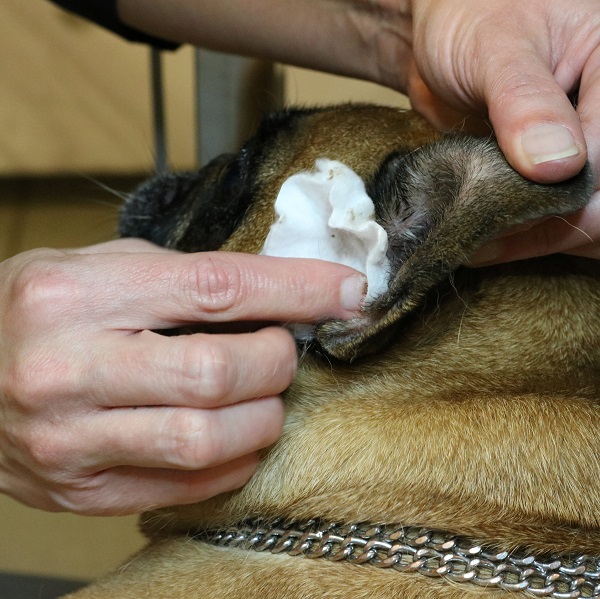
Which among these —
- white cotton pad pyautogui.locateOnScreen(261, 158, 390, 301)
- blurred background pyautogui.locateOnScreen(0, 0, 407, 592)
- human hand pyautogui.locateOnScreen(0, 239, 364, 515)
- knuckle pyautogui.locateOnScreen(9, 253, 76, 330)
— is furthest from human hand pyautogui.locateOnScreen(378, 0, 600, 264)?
blurred background pyautogui.locateOnScreen(0, 0, 407, 592)

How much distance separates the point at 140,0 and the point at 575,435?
2.17 metres

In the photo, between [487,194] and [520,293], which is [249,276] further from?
[520,293]

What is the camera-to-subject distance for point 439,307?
1370 mm

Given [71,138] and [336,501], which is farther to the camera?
[71,138]

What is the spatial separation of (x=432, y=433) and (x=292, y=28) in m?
1.67

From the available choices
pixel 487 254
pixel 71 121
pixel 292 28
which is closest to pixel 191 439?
pixel 487 254

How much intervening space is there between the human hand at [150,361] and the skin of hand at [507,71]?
0.36 meters

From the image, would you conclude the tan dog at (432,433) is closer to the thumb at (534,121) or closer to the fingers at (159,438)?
the thumb at (534,121)

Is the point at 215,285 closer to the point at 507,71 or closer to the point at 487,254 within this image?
the point at 487,254

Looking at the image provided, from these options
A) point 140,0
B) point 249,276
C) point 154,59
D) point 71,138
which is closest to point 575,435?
point 249,276

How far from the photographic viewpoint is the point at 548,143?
43.3 inches

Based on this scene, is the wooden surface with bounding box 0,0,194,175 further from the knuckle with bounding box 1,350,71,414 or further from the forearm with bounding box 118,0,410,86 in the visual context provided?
the knuckle with bounding box 1,350,71,414

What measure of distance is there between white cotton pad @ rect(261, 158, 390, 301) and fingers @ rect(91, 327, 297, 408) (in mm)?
220

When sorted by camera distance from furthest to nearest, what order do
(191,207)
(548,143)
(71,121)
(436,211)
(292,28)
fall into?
1. (71,121)
2. (292,28)
3. (191,207)
4. (436,211)
5. (548,143)
